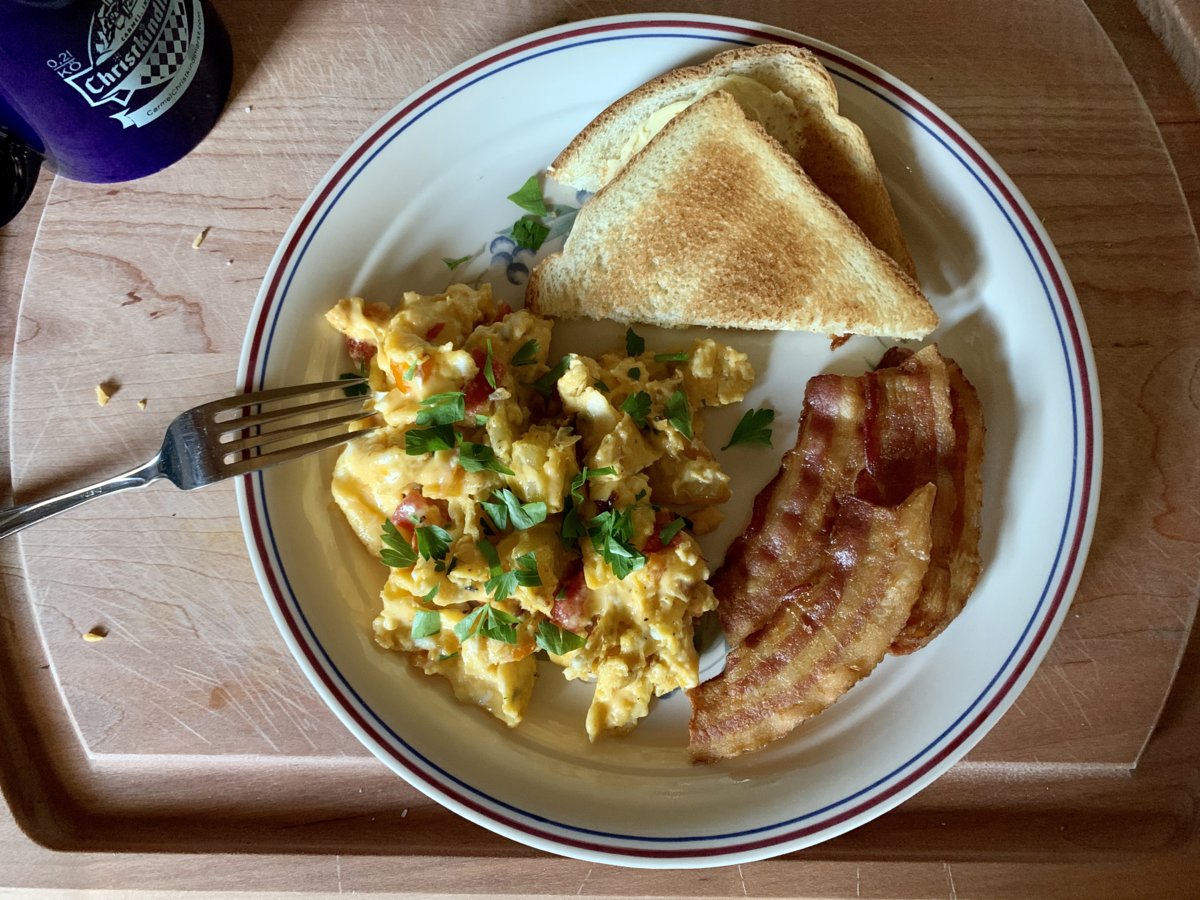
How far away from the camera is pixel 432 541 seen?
1600 mm

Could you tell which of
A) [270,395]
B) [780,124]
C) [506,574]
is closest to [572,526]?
[506,574]

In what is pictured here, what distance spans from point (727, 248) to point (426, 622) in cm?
105

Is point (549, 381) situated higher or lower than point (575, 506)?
higher

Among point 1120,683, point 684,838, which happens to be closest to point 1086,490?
point 1120,683

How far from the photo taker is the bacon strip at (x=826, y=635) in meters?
1.67

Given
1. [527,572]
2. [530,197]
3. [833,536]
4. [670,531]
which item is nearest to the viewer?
[527,572]

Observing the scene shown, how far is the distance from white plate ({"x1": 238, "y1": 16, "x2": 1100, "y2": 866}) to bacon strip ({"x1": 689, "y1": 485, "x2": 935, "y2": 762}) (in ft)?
0.30

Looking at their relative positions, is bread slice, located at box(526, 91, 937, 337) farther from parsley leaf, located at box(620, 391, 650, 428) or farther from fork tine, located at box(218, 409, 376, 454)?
fork tine, located at box(218, 409, 376, 454)

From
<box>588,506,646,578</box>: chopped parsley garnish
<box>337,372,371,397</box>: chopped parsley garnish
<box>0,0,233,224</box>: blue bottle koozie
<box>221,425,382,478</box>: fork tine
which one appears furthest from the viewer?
<box>337,372,371,397</box>: chopped parsley garnish

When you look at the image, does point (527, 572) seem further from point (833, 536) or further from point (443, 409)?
point (833, 536)

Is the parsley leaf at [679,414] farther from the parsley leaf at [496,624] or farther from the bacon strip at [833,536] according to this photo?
the parsley leaf at [496,624]

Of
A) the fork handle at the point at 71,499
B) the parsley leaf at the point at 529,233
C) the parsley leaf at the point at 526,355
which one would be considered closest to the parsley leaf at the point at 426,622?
the parsley leaf at the point at 526,355

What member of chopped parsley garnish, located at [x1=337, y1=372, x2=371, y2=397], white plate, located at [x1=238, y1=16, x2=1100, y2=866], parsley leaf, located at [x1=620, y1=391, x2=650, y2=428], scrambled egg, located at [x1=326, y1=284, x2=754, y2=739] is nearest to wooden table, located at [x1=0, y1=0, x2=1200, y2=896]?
white plate, located at [x1=238, y1=16, x2=1100, y2=866]

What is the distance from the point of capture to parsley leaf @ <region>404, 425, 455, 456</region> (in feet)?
5.19
